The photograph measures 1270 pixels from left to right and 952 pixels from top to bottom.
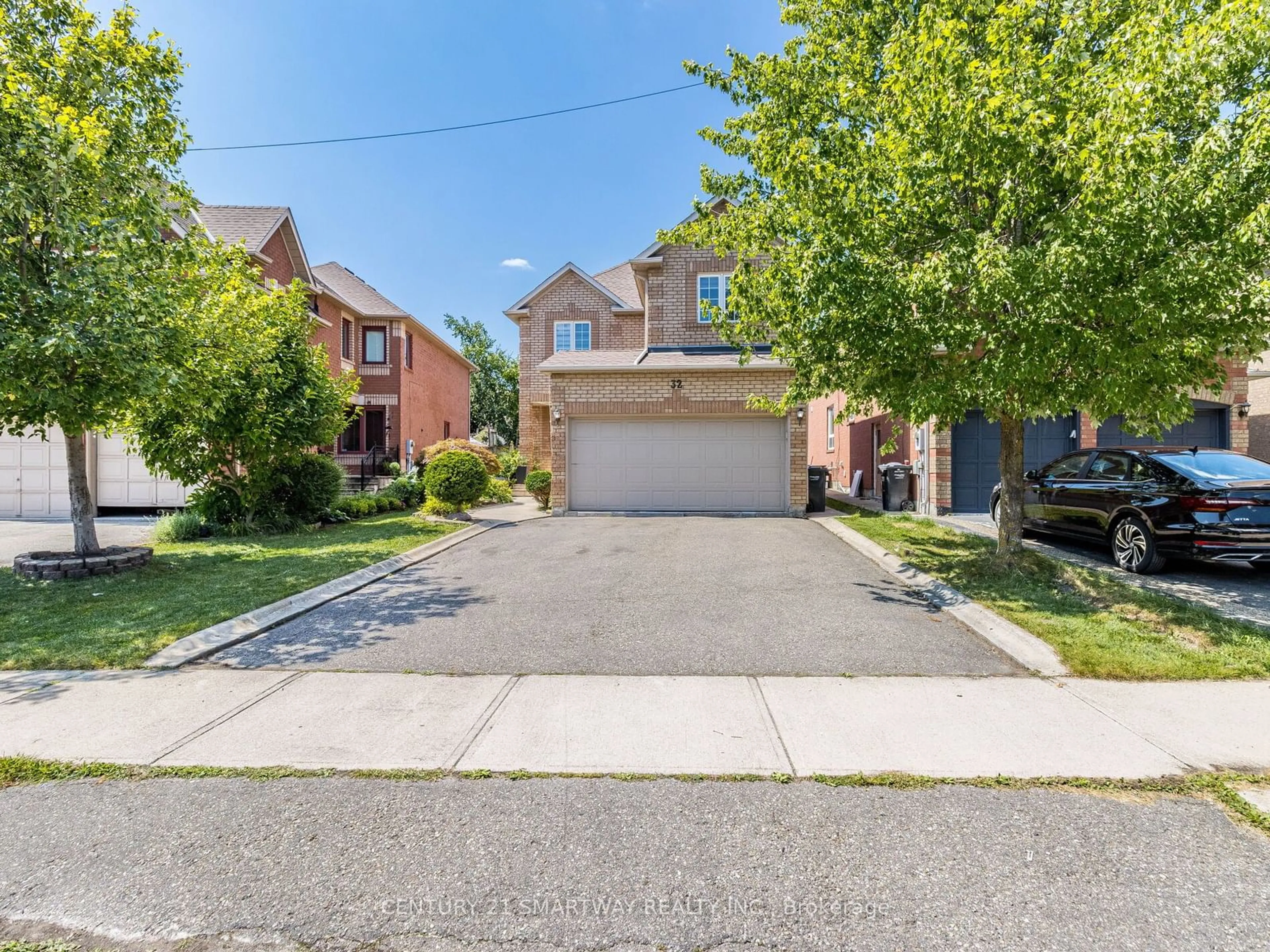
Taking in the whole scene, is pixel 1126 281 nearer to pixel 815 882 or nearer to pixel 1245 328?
pixel 1245 328

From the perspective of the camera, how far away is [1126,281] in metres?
5.49

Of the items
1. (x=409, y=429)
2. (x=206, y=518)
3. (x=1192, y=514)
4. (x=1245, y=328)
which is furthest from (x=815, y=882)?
(x=409, y=429)

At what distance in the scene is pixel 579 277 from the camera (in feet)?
71.6

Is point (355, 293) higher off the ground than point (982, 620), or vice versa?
point (355, 293)

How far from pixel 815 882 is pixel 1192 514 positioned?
23.8 feet

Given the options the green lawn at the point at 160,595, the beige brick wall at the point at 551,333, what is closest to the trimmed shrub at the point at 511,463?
the beige brick wall at the point at 551,333

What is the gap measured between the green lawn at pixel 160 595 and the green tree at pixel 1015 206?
6544mm

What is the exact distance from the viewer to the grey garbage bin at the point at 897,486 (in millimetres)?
13789

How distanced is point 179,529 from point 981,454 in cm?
1584

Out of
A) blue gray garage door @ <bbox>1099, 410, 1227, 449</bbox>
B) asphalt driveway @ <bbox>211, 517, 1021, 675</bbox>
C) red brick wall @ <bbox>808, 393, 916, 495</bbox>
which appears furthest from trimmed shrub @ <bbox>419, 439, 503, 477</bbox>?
blue gray garage door @ <bbox>1099, 410, 1227, 449</bbox>

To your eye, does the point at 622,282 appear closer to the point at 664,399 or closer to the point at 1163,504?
the point at 664,399

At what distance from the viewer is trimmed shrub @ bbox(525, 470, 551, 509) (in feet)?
51.6

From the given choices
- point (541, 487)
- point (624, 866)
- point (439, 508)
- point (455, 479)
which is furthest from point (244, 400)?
point (624, 866)

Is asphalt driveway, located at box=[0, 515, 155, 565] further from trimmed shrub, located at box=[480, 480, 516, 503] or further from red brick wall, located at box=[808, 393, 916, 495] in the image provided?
red brick wall, located at box=[808, 393, 916, 495]
